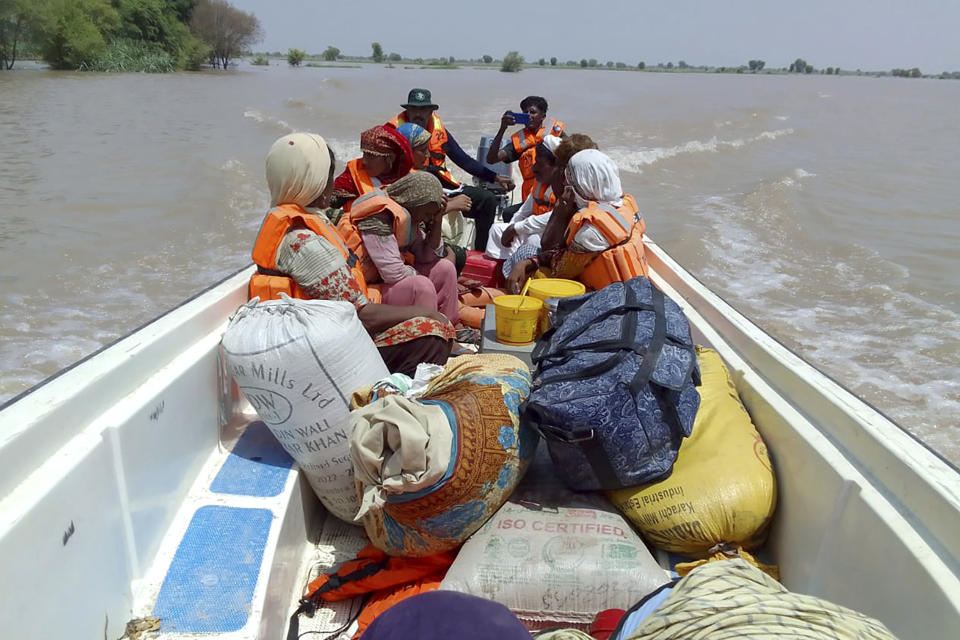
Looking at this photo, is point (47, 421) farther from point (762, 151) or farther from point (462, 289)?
point (762, 151)

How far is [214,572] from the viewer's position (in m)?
1.53

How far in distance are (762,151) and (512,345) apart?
16430 millimetres

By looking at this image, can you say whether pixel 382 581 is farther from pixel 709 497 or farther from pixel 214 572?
pixel 709 497

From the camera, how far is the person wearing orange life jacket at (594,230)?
2693 mm

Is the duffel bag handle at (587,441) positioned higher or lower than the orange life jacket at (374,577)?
higher

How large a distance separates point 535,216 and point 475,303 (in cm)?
63

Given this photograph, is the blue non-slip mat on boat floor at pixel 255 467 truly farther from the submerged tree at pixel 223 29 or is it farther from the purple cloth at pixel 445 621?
the submerged tree at pixel 223 29

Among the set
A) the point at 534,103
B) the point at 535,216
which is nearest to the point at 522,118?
the point at 534,103

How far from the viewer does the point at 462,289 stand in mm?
3809

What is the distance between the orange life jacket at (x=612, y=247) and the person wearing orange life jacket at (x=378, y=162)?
112cm

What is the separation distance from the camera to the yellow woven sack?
1682mm

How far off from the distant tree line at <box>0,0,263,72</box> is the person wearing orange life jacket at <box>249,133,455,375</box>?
1516 inches

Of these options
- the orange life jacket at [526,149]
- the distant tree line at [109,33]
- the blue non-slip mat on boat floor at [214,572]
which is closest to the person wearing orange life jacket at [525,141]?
the orange life jacket at [526,149]

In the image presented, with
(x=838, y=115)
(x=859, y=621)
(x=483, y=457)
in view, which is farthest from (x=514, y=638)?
(x=838, y=115)
